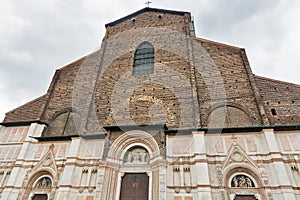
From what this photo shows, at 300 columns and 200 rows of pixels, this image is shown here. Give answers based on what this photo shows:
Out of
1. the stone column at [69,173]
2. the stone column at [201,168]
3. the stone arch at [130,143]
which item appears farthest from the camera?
the stone arch at [130,143]

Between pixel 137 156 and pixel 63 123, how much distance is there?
443 cm

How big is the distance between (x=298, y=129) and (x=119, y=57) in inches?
367

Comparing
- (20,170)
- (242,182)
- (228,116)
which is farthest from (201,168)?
(20,170)

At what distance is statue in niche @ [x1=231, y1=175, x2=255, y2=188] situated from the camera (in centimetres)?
704

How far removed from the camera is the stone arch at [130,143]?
8.01m

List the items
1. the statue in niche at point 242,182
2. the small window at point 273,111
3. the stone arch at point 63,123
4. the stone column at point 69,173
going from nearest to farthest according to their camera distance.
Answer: the statue in niche at point 242,182, the stone column at point 69,173, the small window at point 273,111, the stone arch at point 63,123

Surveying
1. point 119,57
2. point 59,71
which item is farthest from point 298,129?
point 59,71

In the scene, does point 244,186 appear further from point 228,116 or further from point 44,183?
point 44,183

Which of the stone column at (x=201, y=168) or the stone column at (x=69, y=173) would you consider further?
the stone column at (x=69, y=173)

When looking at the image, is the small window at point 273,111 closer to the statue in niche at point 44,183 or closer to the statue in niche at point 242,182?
the statue in niche at point 242,182

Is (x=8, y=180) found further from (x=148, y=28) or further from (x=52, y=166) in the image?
(x=148, y=28)

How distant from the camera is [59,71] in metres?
12.4

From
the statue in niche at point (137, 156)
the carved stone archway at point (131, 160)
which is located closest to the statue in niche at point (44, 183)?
the carved stone archway at point (131, 160)

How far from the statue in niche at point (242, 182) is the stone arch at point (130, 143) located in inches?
119
